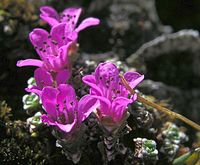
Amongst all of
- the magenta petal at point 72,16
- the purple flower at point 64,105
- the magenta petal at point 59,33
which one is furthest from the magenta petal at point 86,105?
the magenta petal at point 72,16

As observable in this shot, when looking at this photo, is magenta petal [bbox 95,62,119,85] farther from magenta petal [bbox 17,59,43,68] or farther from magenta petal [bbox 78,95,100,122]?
magenta petal [bbox 17,59,43,68]

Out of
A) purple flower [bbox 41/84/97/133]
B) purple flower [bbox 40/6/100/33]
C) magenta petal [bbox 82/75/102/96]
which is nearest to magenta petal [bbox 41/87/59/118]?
purple flower [bbox 41/84/97/133]

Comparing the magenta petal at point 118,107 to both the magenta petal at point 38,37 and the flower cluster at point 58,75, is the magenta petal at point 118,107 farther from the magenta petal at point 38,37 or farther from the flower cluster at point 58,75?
the magenta petal at point 38,37

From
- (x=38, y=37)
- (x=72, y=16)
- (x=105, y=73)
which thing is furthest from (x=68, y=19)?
(x=105, y=73)

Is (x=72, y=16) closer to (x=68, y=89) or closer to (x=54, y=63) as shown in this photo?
(x=54, y=63)

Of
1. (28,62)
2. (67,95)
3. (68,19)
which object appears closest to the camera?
(67,95)
